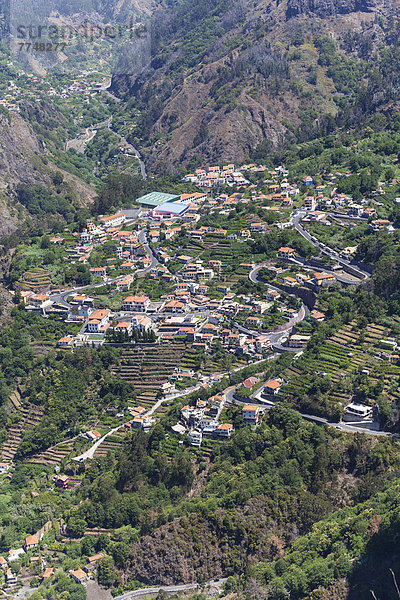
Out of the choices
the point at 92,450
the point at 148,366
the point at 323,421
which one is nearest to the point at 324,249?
the point at 148,366

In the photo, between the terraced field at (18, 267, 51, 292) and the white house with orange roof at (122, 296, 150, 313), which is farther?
the terraced field at (18, 267, 51, 292)

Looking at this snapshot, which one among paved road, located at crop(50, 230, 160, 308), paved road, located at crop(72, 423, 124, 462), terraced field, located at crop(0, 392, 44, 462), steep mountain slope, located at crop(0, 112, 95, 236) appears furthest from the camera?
steep mountain slope, located at crop(0, 112, 95, 236)

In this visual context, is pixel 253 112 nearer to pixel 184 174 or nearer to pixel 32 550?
pixel 184 174

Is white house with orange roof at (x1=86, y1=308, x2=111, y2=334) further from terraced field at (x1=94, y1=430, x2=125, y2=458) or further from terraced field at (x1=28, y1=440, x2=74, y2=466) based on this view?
terraced field at (x1=94, y1=430, x2=125, y2=458)

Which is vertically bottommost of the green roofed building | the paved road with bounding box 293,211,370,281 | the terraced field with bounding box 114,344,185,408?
the terraced field with bounding box 114,344,185,408

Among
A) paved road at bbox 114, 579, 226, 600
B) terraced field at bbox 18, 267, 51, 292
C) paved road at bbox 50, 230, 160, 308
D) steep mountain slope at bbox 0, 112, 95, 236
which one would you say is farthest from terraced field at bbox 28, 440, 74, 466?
steep mountain slope at bbox 0, 112, 95, 236

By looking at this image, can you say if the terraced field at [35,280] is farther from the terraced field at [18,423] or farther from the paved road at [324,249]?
the paved road at [324,249]

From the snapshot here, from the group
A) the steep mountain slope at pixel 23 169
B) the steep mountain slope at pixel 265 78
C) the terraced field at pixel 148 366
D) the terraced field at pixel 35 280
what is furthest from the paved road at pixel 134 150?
the terraced field at pixel 148 366
